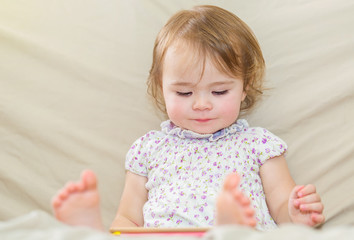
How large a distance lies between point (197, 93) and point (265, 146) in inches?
8.9

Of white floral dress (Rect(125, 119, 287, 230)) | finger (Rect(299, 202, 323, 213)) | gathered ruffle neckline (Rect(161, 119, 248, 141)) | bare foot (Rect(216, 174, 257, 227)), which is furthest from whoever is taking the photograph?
gathered ruffle neckline (Rect(161, 119, 248, 141))

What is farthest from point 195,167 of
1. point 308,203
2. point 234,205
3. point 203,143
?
point 234,205

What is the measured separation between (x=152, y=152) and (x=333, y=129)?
49cm

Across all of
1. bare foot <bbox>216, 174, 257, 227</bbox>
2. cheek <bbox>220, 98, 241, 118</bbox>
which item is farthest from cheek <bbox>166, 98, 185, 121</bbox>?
bare foot <bbox>216, 174, 257, 227</bbox>

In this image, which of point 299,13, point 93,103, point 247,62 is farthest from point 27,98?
point 299,13

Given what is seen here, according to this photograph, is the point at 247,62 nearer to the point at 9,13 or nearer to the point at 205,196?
the point at 205,196

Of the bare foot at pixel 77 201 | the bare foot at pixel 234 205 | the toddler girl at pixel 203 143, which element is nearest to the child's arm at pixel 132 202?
the toddler girl at pixel 203 143

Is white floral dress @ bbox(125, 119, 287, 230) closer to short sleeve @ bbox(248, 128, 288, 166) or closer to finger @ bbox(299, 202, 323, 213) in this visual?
short sleeve @ bbox(248, 128, 288, 166)

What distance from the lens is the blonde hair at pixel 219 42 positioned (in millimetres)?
1312

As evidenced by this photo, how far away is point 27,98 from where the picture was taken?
152 centimetres

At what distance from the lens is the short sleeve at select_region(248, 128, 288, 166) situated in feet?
4.37

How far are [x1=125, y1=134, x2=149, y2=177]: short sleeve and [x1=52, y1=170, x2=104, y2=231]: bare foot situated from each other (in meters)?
0.46

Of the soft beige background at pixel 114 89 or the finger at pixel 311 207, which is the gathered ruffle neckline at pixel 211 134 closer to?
the soft beige background at pixel 114 89

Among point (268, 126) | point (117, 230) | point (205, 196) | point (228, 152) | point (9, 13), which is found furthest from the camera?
point (9, 13)
